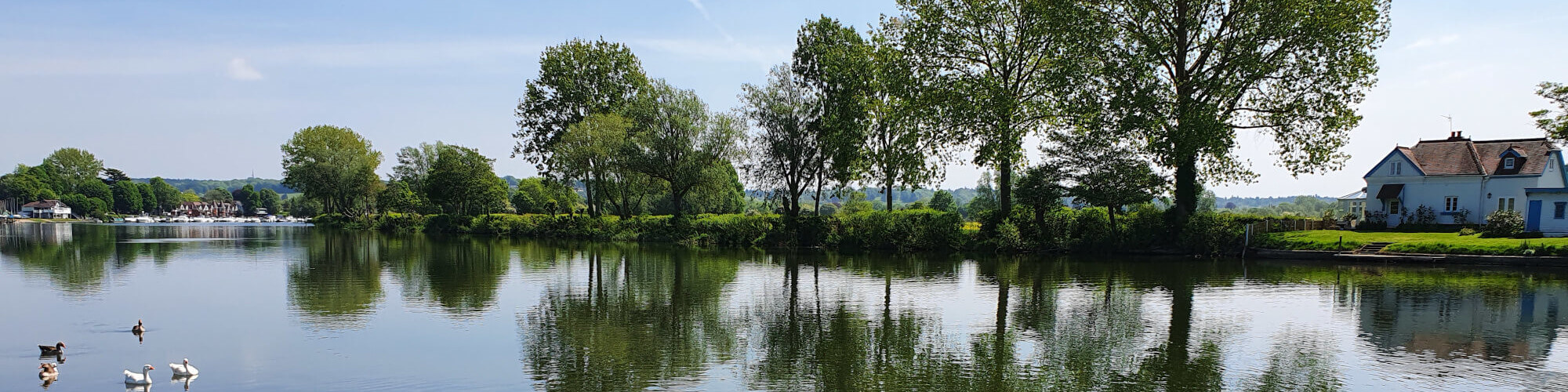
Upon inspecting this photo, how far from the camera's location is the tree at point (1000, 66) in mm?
31719

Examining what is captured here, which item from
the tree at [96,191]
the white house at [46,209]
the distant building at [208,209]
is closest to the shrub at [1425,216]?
the white house at [46,209]

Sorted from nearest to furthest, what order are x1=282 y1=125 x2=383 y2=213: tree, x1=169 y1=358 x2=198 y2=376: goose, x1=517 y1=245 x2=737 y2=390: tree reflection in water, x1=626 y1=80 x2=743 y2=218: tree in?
x1=169 y1=358 x2=198 y2=376: goose, x1=517 y1=245 x2=737 y2=390: tree reflection in water, x1=626 y1=80 x2=743 y2=218: tree, x1=282 y1=125 x2=383 y2=213: tree

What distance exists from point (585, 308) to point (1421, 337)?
15.5 metres

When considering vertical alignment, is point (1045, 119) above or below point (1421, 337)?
above

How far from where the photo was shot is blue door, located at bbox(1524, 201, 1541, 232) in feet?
107

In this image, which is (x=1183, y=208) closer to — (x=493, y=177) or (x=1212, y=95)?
(x=1212, y=95)

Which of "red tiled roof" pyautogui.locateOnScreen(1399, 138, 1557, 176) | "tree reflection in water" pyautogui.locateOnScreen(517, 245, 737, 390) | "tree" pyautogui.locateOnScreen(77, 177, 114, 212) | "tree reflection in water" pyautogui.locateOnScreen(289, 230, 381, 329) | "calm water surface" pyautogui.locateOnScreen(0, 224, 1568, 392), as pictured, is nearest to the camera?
"calm water surface" pyautogui.locateOnScreen(0, 224, 1568, 392)

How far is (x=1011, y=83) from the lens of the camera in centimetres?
3550

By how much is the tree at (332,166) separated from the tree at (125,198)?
7503 centimetres

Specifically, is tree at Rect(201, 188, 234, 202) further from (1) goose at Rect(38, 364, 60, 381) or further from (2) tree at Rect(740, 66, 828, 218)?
(1) goose at Rect(38, 364, 60, 381)

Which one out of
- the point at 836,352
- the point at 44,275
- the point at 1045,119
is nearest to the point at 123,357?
the point at 836,352

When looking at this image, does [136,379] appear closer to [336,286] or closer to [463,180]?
[336,286]

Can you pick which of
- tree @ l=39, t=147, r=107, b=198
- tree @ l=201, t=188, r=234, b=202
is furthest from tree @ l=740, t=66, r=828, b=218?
tree @ l=201, t=188, r=234, b=202

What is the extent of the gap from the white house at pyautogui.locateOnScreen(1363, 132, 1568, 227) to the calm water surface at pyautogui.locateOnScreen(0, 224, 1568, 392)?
17.3 meters
